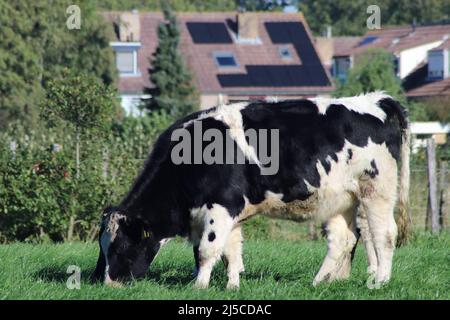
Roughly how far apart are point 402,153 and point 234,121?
6.03 feet

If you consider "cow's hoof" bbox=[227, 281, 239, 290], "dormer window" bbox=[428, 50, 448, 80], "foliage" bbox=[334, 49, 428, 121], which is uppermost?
"dormer window" bbox=[428, 50, 448, 80]

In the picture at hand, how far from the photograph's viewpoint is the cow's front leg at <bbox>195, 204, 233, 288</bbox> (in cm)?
A: 1034

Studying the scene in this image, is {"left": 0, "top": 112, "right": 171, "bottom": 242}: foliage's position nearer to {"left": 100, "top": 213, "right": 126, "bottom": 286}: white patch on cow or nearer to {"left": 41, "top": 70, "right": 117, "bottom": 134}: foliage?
{"left": 41, "top": 70, "right": 117, "bottom": 134}: foliage

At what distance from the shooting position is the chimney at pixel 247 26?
6431cm

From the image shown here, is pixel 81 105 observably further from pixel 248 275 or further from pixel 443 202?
pixel 248 275

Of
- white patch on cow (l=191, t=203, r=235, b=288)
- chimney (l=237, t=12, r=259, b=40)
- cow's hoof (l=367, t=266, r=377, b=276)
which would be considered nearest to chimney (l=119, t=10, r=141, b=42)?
chimney (l=237, t=12, r=259, b=40)

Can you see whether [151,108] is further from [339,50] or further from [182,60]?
[339,50]

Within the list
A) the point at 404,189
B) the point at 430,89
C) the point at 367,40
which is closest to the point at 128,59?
the point at 430,89

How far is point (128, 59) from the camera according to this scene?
61188 mm

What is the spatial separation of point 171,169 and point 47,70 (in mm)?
35627

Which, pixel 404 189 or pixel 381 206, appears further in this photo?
pixel 404 189

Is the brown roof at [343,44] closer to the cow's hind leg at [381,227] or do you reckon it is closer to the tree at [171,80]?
the tree at [171,80]

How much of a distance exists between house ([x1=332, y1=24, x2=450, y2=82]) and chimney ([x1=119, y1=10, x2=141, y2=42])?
38.9 feet
